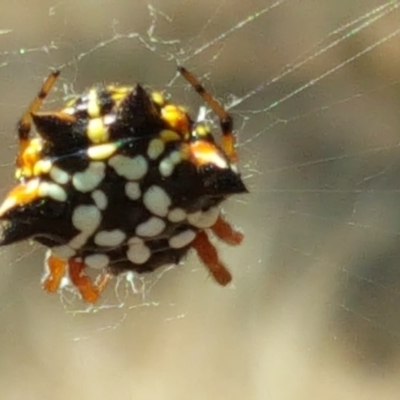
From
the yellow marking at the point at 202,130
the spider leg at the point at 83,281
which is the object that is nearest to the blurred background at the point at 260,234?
the spider leg at the point at 83,281

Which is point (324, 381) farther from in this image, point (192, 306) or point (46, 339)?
point (46, 339)

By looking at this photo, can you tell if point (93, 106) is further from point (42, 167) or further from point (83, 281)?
point (83, 281)

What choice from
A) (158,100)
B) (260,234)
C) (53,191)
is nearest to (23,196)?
(53,191)

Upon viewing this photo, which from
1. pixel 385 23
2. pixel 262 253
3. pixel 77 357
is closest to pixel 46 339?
pixel 77 357

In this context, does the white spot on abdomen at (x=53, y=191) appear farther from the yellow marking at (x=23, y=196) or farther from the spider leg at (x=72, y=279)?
the spider leg at (x=72, y=279)

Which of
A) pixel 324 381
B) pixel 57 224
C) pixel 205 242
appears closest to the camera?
pixel 57 224

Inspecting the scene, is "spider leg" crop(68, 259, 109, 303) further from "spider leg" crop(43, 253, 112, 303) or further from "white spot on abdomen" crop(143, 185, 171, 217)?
"white spot on abdomen" crop(143, 185, 171, 217)
